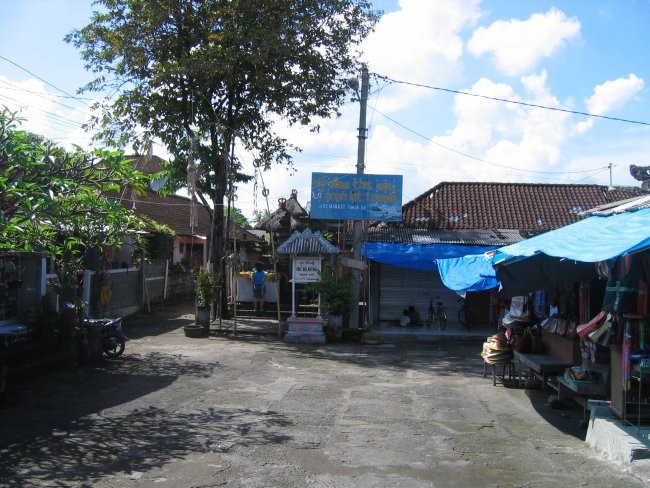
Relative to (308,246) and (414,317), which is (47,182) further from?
(414,317)

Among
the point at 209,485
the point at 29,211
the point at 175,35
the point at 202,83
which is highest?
the point at 175,35

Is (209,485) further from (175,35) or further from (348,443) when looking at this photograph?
(175,35)

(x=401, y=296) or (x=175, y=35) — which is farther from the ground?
(x=175, y=35)

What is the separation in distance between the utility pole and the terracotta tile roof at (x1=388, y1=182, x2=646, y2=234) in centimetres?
361

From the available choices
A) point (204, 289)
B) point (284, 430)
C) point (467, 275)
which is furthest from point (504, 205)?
point (284, 430)

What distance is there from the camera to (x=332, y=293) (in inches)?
599

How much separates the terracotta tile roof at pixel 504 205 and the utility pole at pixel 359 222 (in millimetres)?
3610

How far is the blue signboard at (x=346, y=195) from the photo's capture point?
53.1 ft

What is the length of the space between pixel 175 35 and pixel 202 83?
1.49 metres

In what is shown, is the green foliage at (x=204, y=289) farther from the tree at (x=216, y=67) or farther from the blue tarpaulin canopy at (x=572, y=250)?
the blue tarpaulin canopy at (x=572, y=250)

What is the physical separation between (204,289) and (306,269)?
2.95 m

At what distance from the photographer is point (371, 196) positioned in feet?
53.4

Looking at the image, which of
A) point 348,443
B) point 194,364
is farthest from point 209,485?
point 194,364

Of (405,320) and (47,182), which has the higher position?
(47,182)
